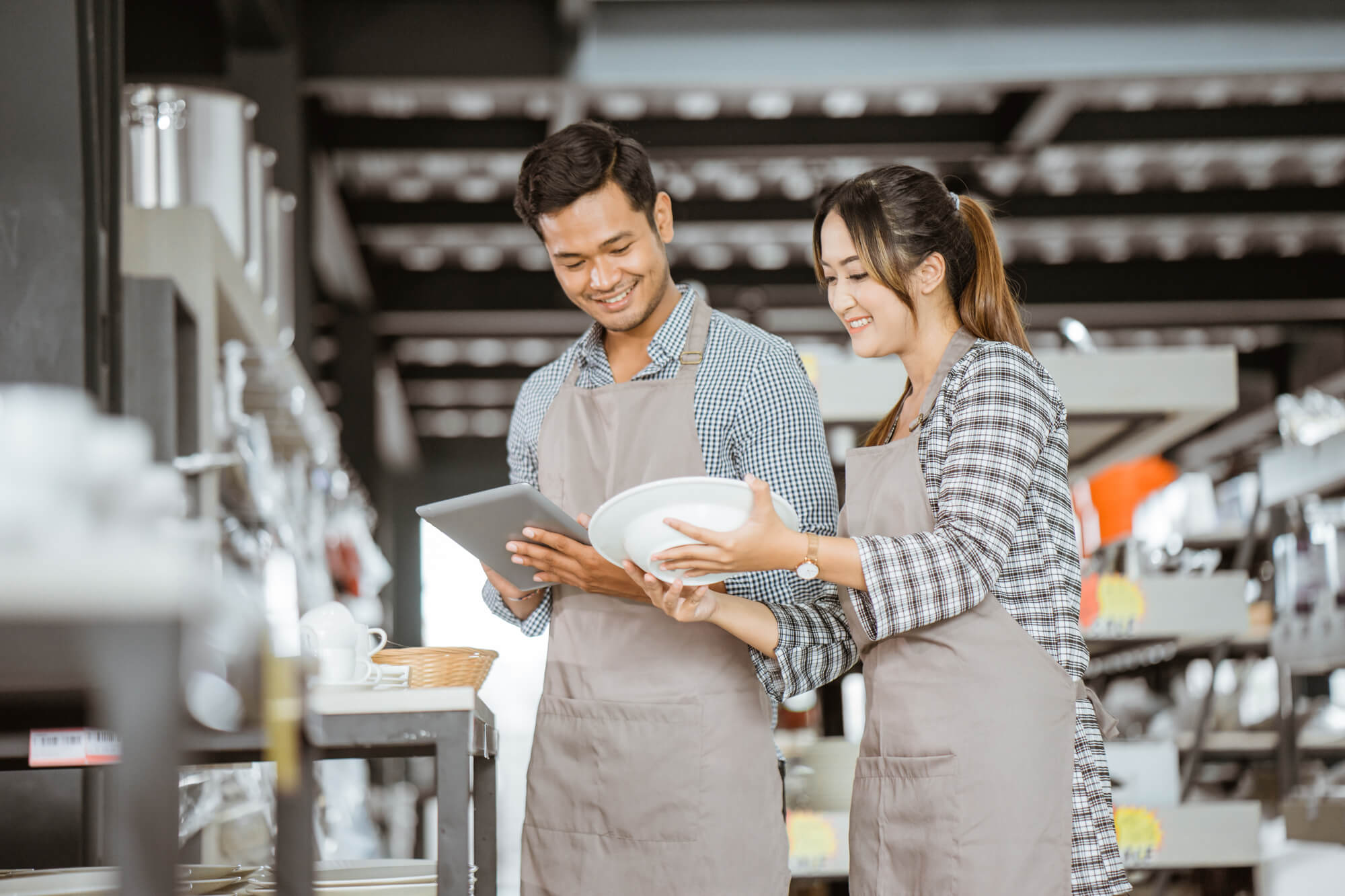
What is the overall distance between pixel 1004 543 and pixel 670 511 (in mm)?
414

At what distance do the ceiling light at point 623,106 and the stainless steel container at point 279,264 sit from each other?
183cm

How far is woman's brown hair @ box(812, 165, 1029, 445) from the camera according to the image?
193 centimetres

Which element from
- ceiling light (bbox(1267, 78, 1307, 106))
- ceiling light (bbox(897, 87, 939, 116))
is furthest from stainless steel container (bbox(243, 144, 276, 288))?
ceiling light (bbox(1267, 78, 1307, 106))

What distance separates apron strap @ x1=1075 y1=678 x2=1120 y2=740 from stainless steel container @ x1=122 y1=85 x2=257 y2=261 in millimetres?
2374

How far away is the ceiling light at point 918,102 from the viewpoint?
22.0 feet

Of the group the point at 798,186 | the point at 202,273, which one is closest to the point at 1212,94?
the point at 798,186

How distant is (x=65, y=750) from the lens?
58.7 inches

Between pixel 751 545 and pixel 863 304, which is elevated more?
pixel 863 304

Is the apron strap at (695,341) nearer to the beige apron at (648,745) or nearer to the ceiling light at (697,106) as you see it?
the beige apron at (648,745)

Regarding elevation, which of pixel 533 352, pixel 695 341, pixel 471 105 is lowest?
pixel 695 341

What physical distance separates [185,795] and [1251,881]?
10.7 ft

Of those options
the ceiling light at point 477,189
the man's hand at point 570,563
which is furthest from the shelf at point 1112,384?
the ceiling light at point 477,189

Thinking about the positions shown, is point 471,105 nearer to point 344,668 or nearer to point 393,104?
point 393,104

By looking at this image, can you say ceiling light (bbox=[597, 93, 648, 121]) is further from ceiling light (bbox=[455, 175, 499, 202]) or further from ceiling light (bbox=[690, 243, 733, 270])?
ceiling light (bbox=[690, 243, 733, 270])
